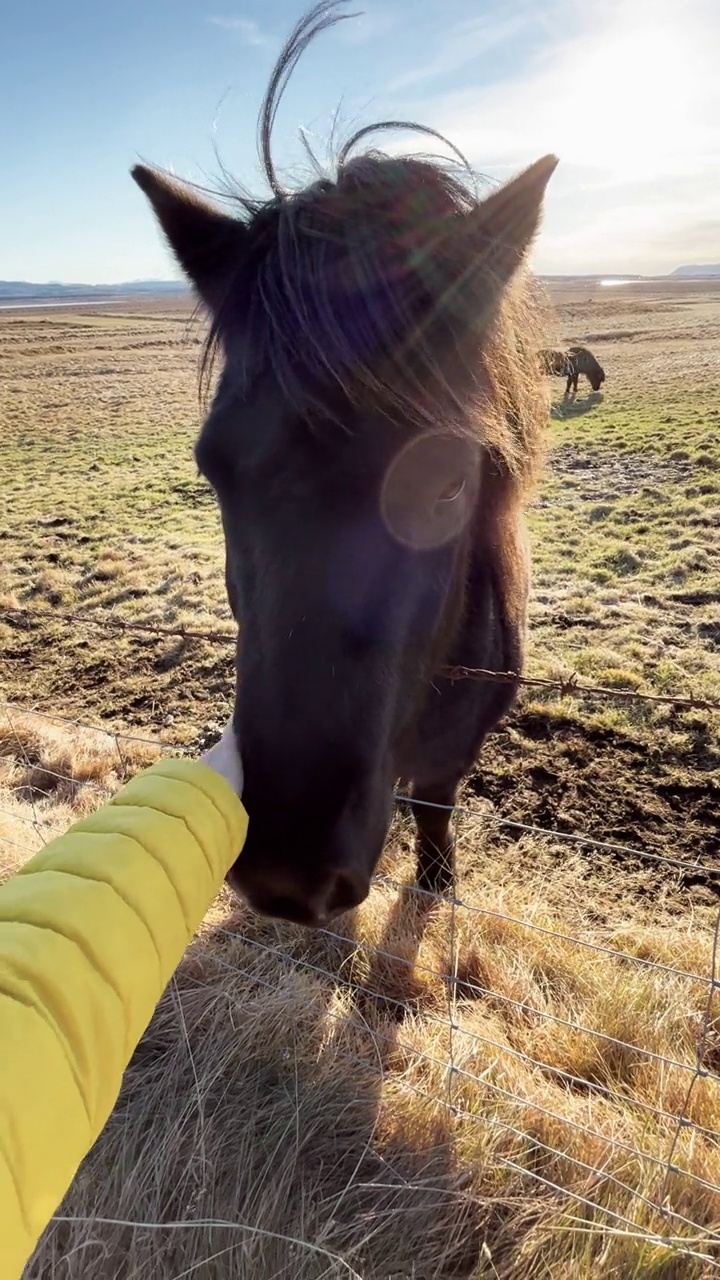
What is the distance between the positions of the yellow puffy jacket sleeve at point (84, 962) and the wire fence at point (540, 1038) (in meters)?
0.99

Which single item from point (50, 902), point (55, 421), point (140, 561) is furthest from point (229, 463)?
point (55, 421)

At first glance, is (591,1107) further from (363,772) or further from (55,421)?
(55,421)

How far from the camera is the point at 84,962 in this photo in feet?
3.24

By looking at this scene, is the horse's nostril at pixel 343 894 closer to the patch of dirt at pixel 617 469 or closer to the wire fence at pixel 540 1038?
the wire fence at pixel 540 1038

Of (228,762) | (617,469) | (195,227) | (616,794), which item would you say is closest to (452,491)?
(228,762)

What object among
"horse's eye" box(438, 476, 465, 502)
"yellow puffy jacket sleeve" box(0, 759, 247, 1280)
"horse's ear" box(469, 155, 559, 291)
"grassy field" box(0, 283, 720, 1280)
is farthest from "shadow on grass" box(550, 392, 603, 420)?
"yellow puffy jacket sleeve" box(0, 759, 247, 1280)

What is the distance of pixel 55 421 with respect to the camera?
2477 centimetres

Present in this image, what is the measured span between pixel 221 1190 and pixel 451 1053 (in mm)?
765

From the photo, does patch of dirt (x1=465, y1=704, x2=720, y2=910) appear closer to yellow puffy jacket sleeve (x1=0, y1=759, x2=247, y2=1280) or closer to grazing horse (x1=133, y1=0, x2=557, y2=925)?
grazing horse (x1=133, y1=0, x2=557, y2=925)

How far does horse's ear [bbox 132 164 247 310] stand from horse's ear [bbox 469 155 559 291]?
0.79 meters

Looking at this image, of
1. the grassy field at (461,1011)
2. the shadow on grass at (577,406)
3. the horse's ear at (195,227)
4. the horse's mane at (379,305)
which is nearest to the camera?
the horse's mane at (379,305)

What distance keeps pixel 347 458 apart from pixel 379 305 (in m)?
0.41

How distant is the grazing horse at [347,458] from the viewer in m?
1.53

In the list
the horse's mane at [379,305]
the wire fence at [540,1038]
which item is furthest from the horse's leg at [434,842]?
the horse's mane at [379,305]
